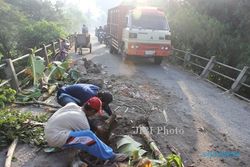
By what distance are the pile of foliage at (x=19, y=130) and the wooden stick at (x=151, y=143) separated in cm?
188

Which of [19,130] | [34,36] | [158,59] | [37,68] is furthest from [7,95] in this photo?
[34,36]

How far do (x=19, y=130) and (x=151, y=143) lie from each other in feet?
7.99

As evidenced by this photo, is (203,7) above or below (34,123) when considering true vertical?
above

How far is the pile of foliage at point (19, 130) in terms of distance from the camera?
5539 millimetres

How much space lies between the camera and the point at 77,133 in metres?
4.74

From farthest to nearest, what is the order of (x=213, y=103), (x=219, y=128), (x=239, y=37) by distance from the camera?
1. (x=239, y=37)
2. (x=213, y=103)
3. (x=219, y=128)

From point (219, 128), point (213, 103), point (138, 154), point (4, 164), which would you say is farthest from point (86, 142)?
point (213, 103)

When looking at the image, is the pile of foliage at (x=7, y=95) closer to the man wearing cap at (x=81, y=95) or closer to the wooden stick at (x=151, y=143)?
the man wearing cap at (x=81, y=95)

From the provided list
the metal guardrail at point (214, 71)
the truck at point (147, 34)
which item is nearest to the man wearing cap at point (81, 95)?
the metal guardrail at point (214, 71)

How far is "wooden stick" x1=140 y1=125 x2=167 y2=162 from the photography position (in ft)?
16.8

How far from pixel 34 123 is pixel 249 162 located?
4068 millimetres

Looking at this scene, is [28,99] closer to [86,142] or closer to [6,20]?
[86,142]

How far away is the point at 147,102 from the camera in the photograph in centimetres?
855

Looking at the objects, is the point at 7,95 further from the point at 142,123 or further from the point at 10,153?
the point at 142,123
